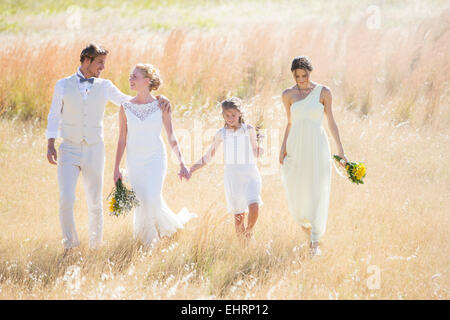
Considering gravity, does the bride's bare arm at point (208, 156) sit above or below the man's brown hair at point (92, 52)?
below

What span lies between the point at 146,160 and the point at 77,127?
2.14 ft

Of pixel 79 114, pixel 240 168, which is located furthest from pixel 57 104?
pixel 240 168

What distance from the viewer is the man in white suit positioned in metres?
4.40

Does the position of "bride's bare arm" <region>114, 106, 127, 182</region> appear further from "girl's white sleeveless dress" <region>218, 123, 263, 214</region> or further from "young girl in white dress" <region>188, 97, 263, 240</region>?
"girl's white sleeveless dress" <region>218, 123, 263, 214</region>

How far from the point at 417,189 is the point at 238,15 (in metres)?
21.2

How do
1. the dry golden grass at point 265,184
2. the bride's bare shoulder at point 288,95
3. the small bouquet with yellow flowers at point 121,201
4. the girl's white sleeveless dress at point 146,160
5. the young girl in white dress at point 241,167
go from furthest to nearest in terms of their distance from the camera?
the bride's bare shoulder at point 288,95
the young girl in white dress at point 241,167
the girl's white sleeveless dress at point 146,160
the small bouquet with yellow flowers at point 121,201
the dry golden grass at point 265,184

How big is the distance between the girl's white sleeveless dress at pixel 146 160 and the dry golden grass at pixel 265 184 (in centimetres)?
31

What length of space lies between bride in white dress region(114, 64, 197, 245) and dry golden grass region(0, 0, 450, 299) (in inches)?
12.3

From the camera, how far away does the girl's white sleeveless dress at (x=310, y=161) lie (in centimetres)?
466

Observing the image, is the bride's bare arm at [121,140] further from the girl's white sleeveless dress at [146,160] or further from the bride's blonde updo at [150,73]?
the bride's blonde updo at [150,73]

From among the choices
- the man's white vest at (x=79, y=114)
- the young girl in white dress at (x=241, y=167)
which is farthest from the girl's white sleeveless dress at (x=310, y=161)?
the man's white vest at (x=79, y=114)

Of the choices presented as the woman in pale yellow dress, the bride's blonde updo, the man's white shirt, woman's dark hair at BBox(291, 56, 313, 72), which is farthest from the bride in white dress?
woman's dark hair at BBox(291, 56, 313, 72)

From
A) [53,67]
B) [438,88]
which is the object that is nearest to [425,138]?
[438,88]

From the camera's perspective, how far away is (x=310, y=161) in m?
4.75
